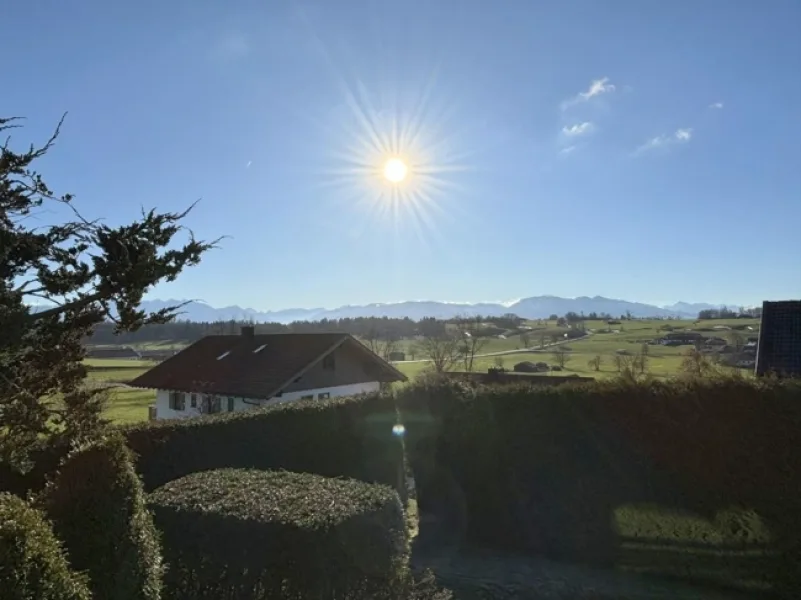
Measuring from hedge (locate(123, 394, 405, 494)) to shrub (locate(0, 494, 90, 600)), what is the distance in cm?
652

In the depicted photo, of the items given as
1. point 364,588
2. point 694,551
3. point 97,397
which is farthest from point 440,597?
point 97,397

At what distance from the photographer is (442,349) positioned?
6131cm

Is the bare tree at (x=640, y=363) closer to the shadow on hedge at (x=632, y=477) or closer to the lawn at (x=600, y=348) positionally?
the lawn at (x=600, y=348)

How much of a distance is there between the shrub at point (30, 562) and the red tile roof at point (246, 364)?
64.8ft

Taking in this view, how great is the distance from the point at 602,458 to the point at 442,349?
5126cm

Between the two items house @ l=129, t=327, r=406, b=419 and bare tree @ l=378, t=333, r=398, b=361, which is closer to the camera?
house @ l=129, t=327, r=406, b=419

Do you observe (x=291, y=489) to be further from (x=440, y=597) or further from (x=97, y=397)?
(x=97, y=397)

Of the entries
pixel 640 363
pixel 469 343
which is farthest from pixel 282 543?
pixel 469 343

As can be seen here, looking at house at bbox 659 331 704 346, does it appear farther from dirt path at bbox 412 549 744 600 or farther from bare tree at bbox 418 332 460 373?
dirt path at bbox 412 549 744 600

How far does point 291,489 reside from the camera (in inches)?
226

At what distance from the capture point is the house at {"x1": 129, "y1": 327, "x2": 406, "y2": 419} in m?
23.8

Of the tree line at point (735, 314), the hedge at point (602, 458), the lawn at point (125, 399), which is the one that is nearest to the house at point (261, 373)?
the lawn at point (125, 399)

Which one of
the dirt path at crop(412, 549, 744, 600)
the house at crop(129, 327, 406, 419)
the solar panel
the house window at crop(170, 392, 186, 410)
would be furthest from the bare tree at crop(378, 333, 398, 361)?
the dirt path at crop(412, 549, 744, 600)

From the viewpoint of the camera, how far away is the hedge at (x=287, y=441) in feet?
32.2
